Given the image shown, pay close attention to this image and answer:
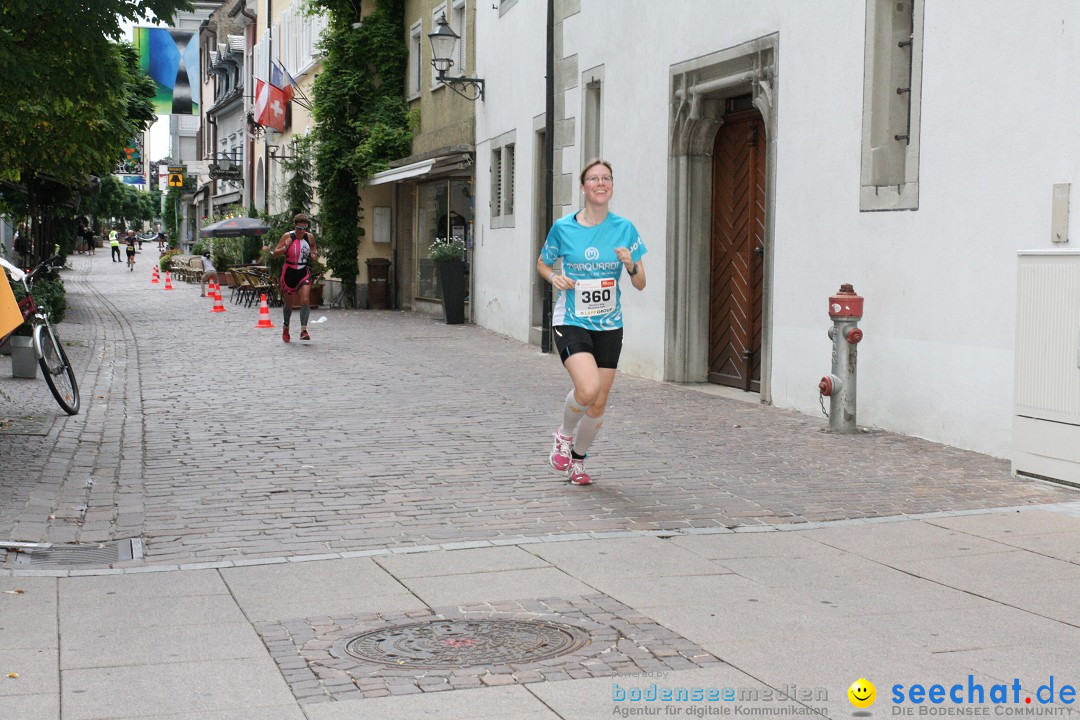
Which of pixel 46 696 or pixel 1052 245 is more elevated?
pixel 1052 245

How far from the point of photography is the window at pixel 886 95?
34.2ft

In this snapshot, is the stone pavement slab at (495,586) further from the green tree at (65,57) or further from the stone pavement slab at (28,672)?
the green tree at (65,57)

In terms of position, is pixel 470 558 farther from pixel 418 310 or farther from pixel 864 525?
pixel 418 310

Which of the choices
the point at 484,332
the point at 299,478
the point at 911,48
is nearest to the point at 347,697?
the point at 299,478

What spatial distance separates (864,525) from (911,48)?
190 inches

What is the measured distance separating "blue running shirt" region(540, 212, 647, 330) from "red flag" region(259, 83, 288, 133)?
28.6 meters

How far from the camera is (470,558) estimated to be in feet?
20.1

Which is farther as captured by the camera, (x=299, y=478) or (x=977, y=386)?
(x=977, y=386)

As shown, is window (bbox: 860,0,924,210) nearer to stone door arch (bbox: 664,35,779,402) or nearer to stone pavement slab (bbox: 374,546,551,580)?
stone door arch (bbox: 664,35,779,402)

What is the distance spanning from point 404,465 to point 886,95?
4.70 meters

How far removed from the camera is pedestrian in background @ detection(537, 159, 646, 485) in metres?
7.80

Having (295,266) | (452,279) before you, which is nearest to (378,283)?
(452,279)

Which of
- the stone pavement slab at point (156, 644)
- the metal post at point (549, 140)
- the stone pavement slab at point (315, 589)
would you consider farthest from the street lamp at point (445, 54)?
the stone pavement slab at point (156, 644)

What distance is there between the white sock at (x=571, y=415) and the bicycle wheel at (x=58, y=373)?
194 inches
